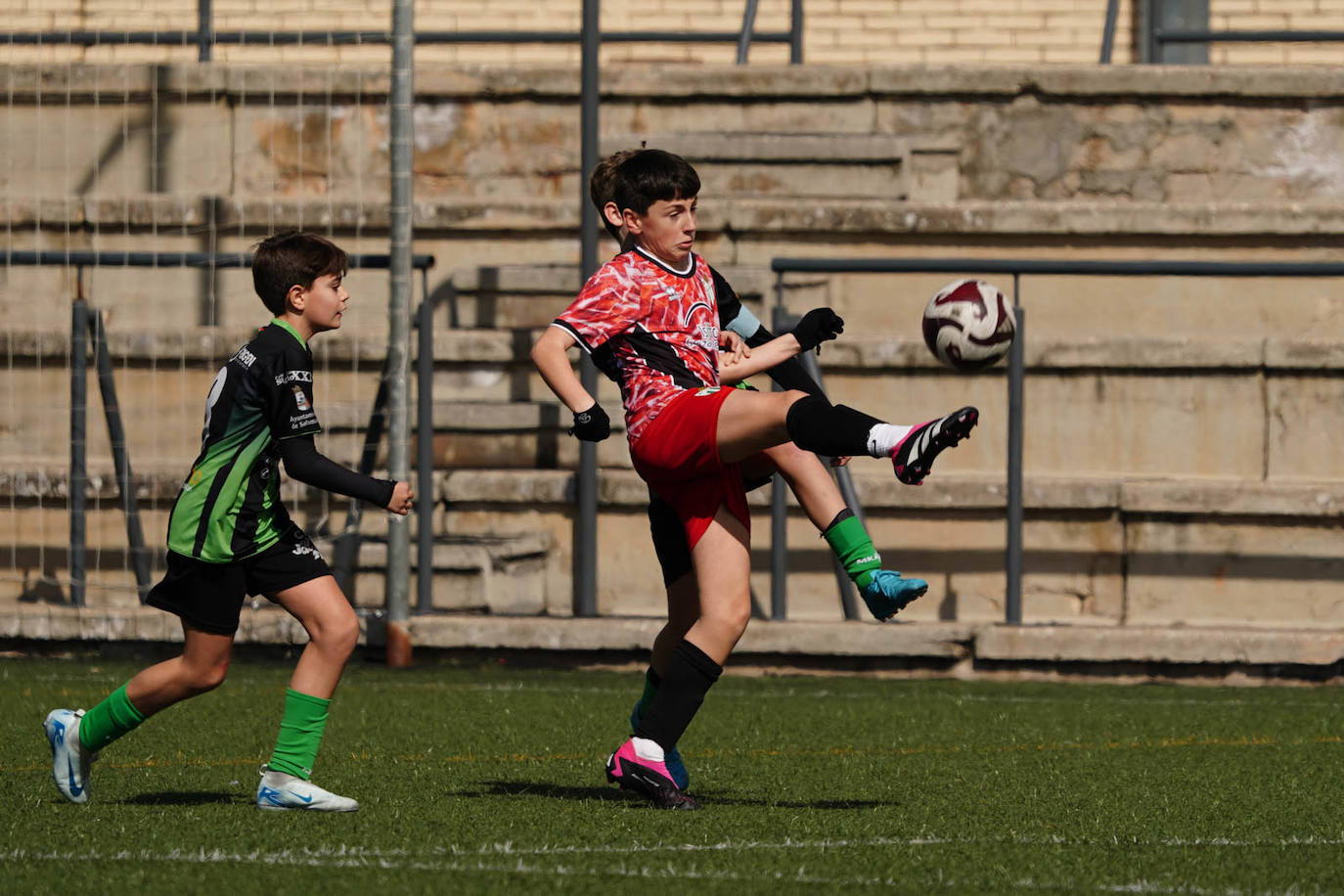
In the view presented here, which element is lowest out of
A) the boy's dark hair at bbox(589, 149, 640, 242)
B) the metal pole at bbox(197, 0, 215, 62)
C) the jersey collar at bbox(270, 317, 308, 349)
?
the jersey collar at bbox(270, 317, 308, 349)

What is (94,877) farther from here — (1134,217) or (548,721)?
(1134,217)

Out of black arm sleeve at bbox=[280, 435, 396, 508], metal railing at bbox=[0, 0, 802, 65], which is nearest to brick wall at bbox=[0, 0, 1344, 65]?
metal railing at bbox=[0, 0, 802, 65]

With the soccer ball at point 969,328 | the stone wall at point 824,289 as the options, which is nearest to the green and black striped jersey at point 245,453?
the soccer ball at point 969,328

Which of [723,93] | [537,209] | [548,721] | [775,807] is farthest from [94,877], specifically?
[723,93]

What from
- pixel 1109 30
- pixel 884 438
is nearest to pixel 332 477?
pixel 884 438

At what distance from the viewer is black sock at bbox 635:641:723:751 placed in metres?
5.07

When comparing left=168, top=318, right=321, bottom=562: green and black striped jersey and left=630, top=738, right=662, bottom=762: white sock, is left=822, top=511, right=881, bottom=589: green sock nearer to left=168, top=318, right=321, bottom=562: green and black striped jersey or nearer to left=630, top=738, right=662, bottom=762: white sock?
left=630, top=738, right=662, bottom=762: white sock

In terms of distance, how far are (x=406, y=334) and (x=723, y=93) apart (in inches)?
117

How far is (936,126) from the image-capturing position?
1114 cm

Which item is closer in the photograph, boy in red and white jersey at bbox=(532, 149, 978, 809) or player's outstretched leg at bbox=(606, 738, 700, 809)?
boy in red and white jersey at bbox=(532, 149, 978, 809)

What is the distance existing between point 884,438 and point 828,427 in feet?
0.46

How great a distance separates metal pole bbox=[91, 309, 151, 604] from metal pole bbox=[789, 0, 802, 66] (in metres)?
4.80

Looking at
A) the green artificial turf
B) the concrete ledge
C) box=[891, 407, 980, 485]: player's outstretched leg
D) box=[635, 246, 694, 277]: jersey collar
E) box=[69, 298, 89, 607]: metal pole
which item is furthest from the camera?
box=[69, 298, 89, 607]: metal pole

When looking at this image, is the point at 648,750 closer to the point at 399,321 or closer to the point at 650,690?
the point at 650,690
